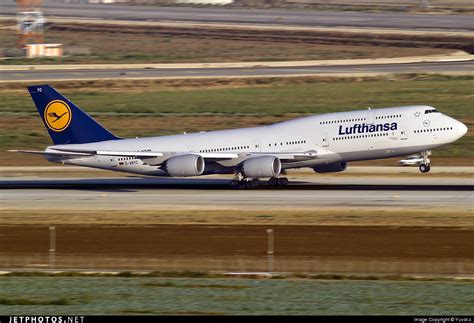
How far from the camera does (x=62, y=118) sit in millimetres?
66188

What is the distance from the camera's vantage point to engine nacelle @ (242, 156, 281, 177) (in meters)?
61.8

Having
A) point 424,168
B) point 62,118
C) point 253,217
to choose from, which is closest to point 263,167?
point 253,217

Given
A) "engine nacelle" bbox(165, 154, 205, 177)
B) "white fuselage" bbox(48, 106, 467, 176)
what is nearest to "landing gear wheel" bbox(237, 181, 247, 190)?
"white fuselage" bbox(48, 106, 467, 176)

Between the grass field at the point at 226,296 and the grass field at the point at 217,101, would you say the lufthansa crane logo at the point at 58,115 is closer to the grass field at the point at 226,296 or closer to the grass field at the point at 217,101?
the grass field at the point at 217,101

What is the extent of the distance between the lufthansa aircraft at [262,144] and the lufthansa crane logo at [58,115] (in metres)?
0.06

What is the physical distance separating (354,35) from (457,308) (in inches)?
5160

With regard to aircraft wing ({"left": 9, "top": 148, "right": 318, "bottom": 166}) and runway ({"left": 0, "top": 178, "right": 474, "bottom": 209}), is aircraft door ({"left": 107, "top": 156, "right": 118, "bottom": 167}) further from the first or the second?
runway ({"left": 0, "top": 178, "right": 474, "bottom": 209})

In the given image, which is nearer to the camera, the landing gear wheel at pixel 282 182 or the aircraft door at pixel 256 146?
the aircraft door at pixel 256 146

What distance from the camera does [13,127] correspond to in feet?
310

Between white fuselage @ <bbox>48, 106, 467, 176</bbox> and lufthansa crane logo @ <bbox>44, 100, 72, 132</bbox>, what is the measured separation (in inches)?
69.5

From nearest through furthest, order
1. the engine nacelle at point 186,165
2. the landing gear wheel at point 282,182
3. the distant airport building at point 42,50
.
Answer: the engine nacelle at point 186,165, the landing gear wheel at point 282,182, the distant airport building at point 42,50

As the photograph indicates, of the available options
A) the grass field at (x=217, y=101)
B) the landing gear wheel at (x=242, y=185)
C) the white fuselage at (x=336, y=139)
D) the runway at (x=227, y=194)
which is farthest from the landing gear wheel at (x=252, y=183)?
the grass field at (x=217, y=101)

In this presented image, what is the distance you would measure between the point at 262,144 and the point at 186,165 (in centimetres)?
512

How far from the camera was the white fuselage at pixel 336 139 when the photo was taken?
6288cm
